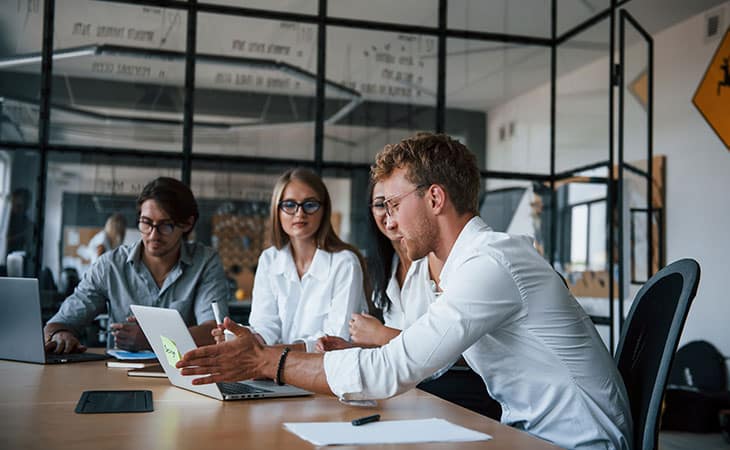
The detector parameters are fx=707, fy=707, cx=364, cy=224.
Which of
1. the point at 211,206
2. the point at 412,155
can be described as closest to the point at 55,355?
the point at 412,155

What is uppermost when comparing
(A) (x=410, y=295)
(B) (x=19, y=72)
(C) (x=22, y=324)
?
(B) (x=19, y=72)

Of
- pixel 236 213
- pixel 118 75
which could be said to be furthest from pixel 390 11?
pixel 118 75

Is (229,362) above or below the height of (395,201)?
below

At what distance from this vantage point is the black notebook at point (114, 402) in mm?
1590

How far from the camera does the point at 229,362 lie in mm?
1656

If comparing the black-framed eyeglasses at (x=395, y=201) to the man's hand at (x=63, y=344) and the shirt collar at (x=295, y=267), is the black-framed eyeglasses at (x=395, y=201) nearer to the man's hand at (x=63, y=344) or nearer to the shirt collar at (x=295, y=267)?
the shirt collar at (x=295, y=267)

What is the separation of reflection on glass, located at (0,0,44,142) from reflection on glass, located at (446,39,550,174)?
2.85m

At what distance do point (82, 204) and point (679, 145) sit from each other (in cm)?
489

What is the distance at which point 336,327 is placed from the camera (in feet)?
9.54

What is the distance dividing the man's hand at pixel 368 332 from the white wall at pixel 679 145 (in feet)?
11.2

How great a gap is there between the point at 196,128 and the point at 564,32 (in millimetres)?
2905

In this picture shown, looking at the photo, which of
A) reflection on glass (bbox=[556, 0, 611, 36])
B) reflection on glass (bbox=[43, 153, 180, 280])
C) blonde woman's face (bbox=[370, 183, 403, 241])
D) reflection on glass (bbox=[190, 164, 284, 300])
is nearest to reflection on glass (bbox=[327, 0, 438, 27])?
reflection on glass (bbox=[556, 0, 611, 36])

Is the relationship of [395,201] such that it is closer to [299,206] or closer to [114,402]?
[114,402]

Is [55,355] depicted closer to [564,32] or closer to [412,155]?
[412,155]
